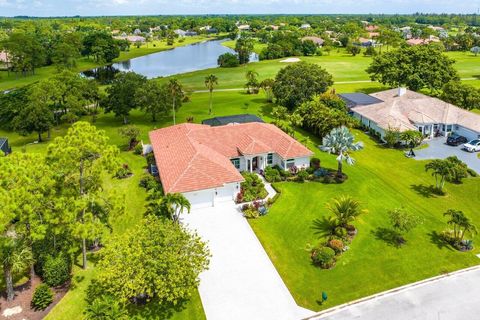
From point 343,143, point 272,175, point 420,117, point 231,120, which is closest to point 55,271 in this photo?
point 272,175

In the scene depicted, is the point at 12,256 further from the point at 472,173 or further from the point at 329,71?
the point at 329,71

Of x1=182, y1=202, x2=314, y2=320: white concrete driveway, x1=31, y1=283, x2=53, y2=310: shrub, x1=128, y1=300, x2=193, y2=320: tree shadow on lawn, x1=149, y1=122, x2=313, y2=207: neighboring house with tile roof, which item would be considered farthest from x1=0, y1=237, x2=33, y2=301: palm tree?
x1=149, y1=122, x2=313, y2=207: neighboring house with tile roof

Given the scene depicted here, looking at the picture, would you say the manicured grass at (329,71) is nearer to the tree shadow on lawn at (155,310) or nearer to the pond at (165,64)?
the pond at (165,64)

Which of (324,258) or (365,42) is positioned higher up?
(365,42)

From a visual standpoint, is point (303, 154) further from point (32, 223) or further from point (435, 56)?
point (435, 56)

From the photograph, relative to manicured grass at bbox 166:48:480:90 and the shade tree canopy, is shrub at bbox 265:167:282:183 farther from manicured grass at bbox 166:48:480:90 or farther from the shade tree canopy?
manicured grass at bbox 166:48:480:90

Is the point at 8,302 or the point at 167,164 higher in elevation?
the point at 167,164

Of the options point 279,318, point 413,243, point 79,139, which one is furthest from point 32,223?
point 413,243
